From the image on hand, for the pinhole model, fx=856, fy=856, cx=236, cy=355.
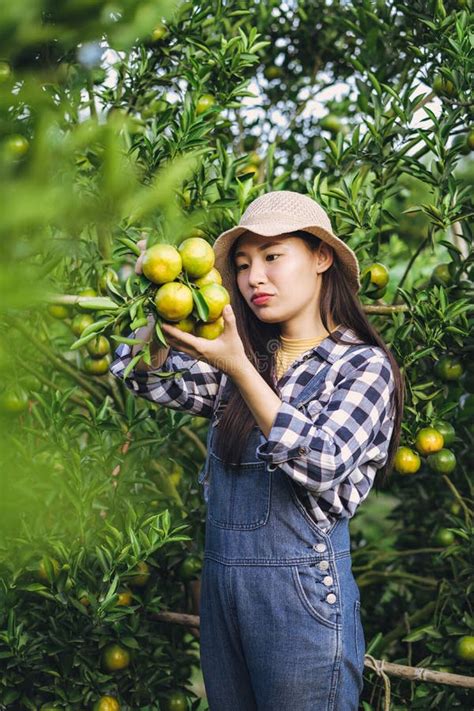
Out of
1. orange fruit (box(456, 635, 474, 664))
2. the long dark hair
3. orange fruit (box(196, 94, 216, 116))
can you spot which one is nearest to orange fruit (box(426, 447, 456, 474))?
the long dark hair

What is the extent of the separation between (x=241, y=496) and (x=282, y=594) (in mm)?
210

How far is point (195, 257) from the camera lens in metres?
1.45

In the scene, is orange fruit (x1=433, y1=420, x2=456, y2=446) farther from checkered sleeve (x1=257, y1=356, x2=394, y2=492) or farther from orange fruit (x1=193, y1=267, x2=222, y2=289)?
orange fruit (x1=193, y1=267, x2=222, y2=289)

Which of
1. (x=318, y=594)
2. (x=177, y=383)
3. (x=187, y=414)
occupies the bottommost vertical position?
(x=318, y=594)

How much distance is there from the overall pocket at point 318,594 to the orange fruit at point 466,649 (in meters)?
0.80

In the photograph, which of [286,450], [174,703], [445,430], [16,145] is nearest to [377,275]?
[445,430]

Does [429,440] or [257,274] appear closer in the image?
[257,274]

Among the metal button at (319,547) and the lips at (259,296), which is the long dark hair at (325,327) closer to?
the lips at (259,296)

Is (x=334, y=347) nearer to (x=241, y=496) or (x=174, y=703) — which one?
(x=241, y=496)

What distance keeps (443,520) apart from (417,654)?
454mm

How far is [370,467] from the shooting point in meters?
1.80

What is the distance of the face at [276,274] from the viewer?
1789 mm

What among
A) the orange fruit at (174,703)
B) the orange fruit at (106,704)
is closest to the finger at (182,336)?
the orange fruit at (106,704)

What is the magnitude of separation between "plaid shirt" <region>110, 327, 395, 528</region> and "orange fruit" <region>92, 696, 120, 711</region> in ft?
2.84
